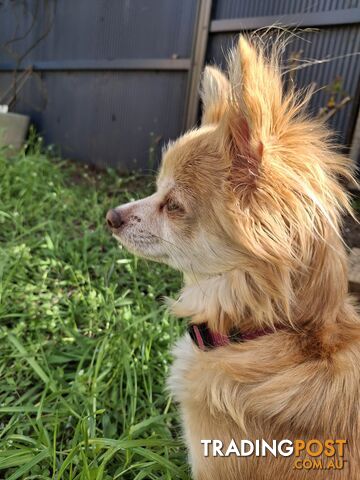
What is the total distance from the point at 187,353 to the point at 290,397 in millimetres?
431

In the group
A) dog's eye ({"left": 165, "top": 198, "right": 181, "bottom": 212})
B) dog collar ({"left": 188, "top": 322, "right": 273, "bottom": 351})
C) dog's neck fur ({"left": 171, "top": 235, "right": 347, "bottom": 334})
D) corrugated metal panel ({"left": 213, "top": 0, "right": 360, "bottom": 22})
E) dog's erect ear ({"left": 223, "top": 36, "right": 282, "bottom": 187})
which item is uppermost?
corrugated metal panel ({"left": 213, "top": 0, "right": 360, "bottom": 22})

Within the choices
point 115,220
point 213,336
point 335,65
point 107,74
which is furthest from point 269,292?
point 107,74

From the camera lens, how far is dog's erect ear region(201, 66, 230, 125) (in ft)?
4.99

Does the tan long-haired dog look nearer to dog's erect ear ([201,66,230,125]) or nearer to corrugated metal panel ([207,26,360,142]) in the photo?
dog's erect ear ([201,66,230,125])

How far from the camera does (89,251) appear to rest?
9.43 feet

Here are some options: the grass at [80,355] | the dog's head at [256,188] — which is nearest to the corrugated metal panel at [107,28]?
the grass at [80,355]

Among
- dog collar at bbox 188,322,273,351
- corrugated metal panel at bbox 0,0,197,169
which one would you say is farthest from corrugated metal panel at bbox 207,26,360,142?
dog collar at bbox 188,322,273,351

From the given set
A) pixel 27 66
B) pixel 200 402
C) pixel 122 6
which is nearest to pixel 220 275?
pixel 200 402

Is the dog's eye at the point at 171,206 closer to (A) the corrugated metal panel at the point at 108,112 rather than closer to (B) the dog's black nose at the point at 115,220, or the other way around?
(B) the dog's black nose at the point at 115,220

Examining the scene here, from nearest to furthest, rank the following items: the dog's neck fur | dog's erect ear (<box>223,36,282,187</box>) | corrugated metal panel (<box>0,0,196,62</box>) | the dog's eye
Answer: dog's erect ear (<box>223,36,282,187</box>)
the dog's neck fur
the dog's eye
corrugated metal panel (<box>0,0,196,62</box>)

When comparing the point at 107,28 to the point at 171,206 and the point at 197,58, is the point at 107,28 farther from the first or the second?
the point at 171,206

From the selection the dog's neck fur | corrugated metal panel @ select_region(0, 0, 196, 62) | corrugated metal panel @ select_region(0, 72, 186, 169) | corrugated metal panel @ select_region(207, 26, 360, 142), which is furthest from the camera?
corrugated metal panel @ select_region(0, 72, 186, 169)

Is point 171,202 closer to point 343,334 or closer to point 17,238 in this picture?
point 343,334

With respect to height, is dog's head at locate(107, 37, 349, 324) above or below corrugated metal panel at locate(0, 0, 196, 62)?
below
